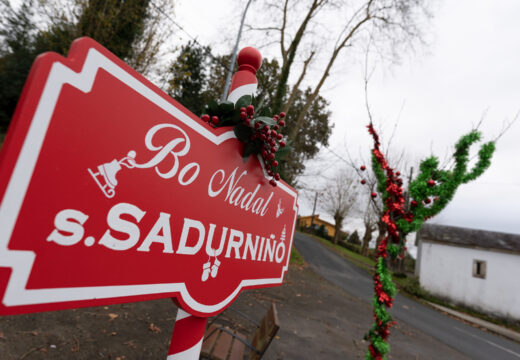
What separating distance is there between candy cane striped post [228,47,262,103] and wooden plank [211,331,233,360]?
98.1 inches

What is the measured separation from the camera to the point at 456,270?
52.0 feet

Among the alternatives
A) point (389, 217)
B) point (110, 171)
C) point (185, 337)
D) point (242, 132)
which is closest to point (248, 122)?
point (242, 132)

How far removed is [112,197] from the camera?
0.75 meters

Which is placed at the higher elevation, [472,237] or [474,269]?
[472,237]

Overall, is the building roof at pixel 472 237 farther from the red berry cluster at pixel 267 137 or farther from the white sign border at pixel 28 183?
the white sign border at pixel 28 183

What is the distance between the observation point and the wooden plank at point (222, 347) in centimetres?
245

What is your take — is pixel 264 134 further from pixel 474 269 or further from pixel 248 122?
pixel 474 269

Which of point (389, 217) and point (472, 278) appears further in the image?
point (472, 278)

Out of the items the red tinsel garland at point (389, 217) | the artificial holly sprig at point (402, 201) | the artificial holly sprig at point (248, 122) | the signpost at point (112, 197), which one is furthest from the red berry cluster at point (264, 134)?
the red tinsel garland at point (389, 217)

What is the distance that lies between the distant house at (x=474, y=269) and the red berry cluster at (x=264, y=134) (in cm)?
1979

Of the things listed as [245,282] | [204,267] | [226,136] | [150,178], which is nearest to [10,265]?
[150,178]

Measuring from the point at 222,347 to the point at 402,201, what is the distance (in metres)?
2.57

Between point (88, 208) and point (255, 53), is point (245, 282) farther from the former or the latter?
point (255, 53)

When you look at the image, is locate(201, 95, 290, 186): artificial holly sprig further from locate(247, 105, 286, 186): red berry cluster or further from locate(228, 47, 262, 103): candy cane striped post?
locate(228, 47, 262, 103): candy cane striped post
